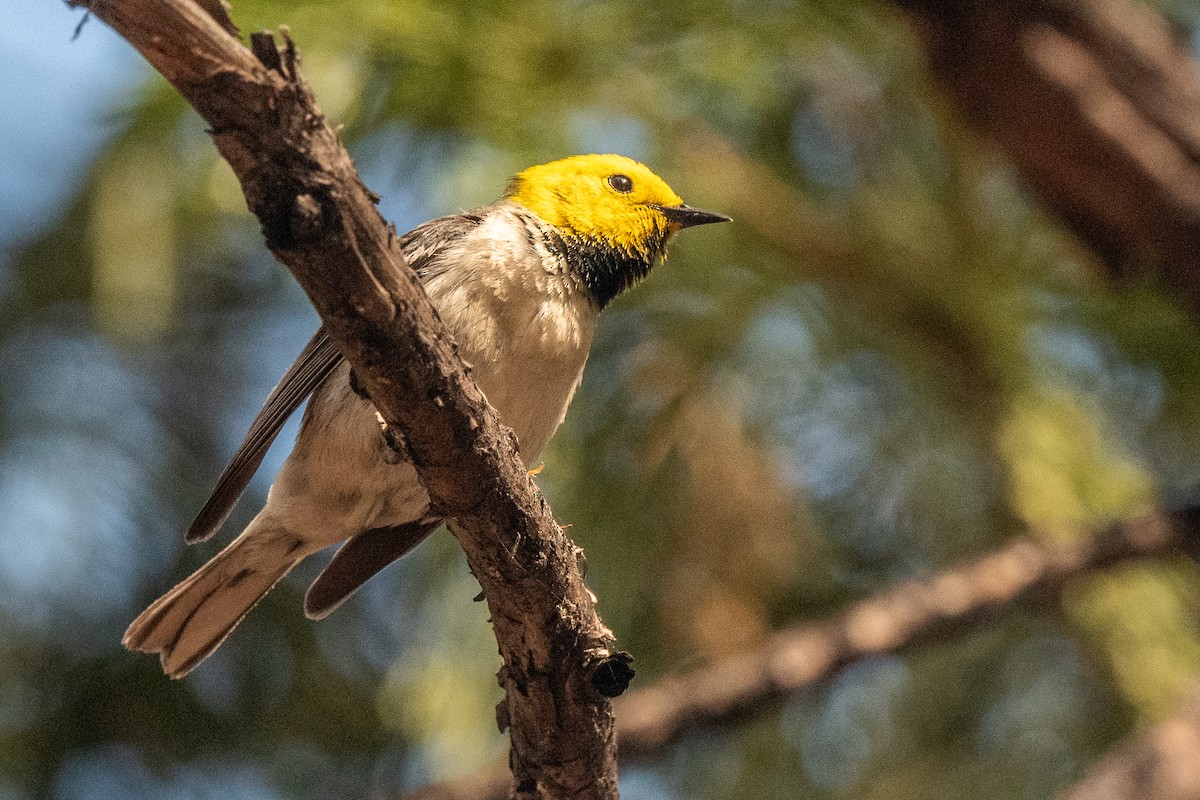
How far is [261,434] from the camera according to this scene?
271 centimetres

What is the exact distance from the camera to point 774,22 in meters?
3.65

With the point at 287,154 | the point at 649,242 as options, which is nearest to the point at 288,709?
the point at 649,242

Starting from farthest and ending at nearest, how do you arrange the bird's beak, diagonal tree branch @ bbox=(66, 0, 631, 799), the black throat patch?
the bird's beak → the black throat patch → diagonal tree branch @ bbox=(66, 0, 631, 799)

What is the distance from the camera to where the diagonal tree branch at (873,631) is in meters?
2.95

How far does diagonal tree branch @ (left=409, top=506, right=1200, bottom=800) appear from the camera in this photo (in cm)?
295

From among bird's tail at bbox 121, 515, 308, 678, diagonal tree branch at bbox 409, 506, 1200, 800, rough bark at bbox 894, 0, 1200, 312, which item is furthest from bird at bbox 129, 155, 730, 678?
rough bark at bbox 894, 0, 1200, 312

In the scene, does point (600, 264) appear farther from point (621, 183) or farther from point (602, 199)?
point (621, 183)

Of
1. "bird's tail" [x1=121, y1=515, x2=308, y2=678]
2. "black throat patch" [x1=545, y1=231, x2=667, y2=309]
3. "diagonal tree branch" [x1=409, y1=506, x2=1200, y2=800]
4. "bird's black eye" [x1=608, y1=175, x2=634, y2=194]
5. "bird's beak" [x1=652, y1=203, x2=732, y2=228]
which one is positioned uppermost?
"bird's black eye" [x1=608, y1=175, x2=634, y2=194]

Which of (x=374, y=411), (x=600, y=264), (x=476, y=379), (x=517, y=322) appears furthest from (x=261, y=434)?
(x=600, y=264)

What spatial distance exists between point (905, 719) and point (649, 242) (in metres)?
1.85

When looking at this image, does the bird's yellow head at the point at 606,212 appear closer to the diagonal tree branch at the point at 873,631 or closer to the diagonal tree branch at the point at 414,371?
the diagonal tree branch at the point at 873,631

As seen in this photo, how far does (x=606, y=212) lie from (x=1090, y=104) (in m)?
1.54

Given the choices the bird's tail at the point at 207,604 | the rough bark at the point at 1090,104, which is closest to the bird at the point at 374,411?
the bird's tail at the point at 207,604

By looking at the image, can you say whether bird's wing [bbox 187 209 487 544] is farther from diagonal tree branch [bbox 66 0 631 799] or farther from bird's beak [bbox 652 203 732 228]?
diagonal tree branch [bbox 66 0 631 799]
